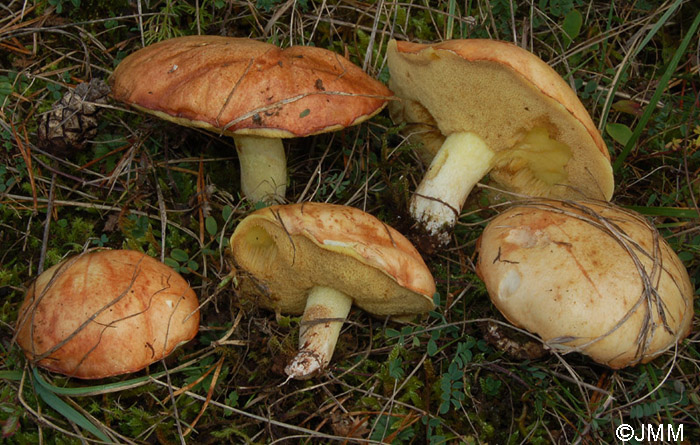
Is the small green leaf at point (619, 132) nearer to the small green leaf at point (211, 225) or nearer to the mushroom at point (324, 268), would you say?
the mushroom at point (324, 268)

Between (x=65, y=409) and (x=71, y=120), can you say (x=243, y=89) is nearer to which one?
(x=71, y=120)

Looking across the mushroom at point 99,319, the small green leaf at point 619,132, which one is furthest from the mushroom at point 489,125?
the mushroom at point 99,319

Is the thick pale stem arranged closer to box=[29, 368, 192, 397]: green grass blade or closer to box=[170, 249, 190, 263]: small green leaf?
box=[170, 249, 190, 263]: small green leaf

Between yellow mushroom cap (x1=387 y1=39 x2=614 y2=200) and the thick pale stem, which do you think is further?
the thick pale stem

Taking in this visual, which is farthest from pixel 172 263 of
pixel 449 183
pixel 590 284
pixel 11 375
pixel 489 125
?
pixel 590 284

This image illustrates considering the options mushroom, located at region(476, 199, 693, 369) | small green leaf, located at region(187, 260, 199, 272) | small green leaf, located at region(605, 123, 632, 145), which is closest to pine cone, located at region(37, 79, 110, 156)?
small green leaf, located at region(187, 260, 199, 272)

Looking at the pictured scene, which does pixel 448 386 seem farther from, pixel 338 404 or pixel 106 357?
pixel 106 357

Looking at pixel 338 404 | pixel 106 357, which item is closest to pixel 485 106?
pixel 338 404
